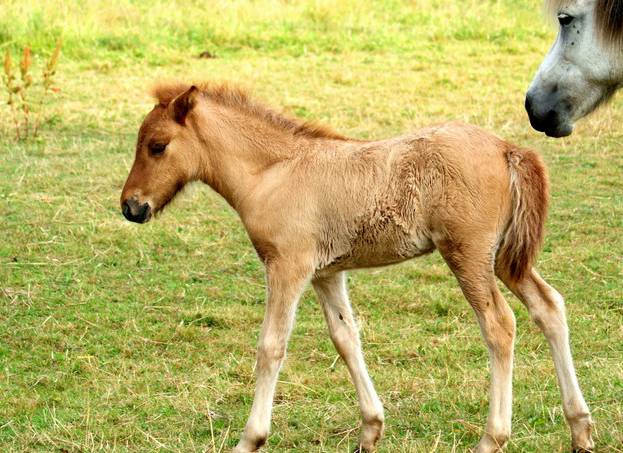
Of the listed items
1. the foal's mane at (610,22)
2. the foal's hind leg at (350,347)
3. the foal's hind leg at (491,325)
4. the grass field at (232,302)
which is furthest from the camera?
the grass field at (232,302)

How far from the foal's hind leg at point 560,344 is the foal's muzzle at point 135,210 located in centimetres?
172

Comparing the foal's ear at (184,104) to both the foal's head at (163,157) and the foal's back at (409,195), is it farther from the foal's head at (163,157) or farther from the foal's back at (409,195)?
the foal's back at (409,195)

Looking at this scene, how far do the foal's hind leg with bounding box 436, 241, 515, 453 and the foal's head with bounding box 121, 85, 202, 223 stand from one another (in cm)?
133

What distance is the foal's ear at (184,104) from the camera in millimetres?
5016

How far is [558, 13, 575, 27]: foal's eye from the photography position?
179 inches

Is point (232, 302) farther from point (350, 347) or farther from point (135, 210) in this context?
point (350, 347)

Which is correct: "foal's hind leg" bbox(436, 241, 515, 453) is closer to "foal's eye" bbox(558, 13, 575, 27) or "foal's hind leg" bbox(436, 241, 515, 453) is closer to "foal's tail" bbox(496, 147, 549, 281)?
"foal's tail" bbox(496, 147, 549, 281)

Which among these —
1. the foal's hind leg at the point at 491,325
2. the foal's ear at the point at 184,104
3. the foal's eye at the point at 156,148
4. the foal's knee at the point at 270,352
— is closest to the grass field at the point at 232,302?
the foal's hind leg at the point at 491,325

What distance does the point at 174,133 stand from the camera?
5.07 metres

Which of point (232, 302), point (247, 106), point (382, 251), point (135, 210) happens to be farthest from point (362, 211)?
point (232, 302)

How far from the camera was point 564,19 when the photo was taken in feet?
14.9

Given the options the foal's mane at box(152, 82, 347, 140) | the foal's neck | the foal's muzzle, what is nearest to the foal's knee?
the foal's neck

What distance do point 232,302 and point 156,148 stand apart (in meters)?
2.13

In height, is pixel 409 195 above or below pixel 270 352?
above
